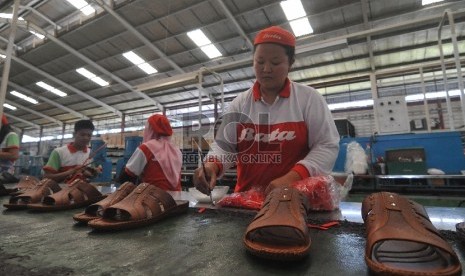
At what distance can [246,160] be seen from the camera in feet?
4.48

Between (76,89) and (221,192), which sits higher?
(76,89)

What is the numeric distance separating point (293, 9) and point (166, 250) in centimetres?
670

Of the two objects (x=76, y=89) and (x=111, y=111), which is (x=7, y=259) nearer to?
(x=76, y=89)

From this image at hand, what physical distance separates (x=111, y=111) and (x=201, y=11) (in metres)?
8.84

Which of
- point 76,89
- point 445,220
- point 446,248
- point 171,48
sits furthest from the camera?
point 76,89

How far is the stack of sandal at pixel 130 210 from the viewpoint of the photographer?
775mm

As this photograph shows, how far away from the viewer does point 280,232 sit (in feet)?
1.94

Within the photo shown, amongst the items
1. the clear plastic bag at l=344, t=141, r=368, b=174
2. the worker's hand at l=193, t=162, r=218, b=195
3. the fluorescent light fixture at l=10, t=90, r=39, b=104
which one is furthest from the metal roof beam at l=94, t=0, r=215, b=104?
the fluorescent light fixture at l=10, t=90, r=39, b=104

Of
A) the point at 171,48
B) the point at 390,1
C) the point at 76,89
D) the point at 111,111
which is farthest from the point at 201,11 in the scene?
the point at 111,111

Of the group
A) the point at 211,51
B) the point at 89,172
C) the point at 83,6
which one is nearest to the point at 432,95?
Result: the point at 211,51

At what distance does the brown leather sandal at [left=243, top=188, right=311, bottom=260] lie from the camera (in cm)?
49

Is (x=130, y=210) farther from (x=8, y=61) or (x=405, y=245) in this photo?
(x=8, y=61)

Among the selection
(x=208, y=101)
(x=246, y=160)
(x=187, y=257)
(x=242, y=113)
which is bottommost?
(x=187, y=257)

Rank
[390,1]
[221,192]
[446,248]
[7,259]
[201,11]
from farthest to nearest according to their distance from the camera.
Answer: [201,11]
[390,1]
[221,192]
[7,259]
[446,248]
